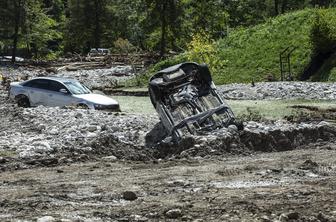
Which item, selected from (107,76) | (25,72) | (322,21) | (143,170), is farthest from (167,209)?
(25,72)

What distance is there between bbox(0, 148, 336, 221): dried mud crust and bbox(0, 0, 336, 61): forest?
45.6 metres

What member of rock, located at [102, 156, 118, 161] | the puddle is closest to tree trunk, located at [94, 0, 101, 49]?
rock, located at [102, 156, 118, 161]

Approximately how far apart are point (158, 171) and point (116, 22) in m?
68.6

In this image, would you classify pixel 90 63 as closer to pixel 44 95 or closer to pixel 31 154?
pixel 44 95

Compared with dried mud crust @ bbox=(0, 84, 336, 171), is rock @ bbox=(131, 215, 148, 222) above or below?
above

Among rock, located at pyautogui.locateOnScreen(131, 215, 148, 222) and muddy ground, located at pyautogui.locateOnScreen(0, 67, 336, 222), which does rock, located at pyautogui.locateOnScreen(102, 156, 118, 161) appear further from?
rock, located at pyautogui.locateOnScreen(131, 215, 148, 222)

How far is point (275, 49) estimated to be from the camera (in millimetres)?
38281

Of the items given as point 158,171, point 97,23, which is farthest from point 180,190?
point 97,23

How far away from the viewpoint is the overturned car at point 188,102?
1432 cm

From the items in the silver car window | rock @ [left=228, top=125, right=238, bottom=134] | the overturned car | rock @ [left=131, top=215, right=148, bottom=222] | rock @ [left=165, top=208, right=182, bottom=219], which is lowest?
the silver car window

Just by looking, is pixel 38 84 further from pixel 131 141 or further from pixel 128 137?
pixel 131 141

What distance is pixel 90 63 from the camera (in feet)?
185

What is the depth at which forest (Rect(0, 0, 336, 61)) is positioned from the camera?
6438 centimetres

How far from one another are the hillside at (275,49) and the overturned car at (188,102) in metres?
18.0
